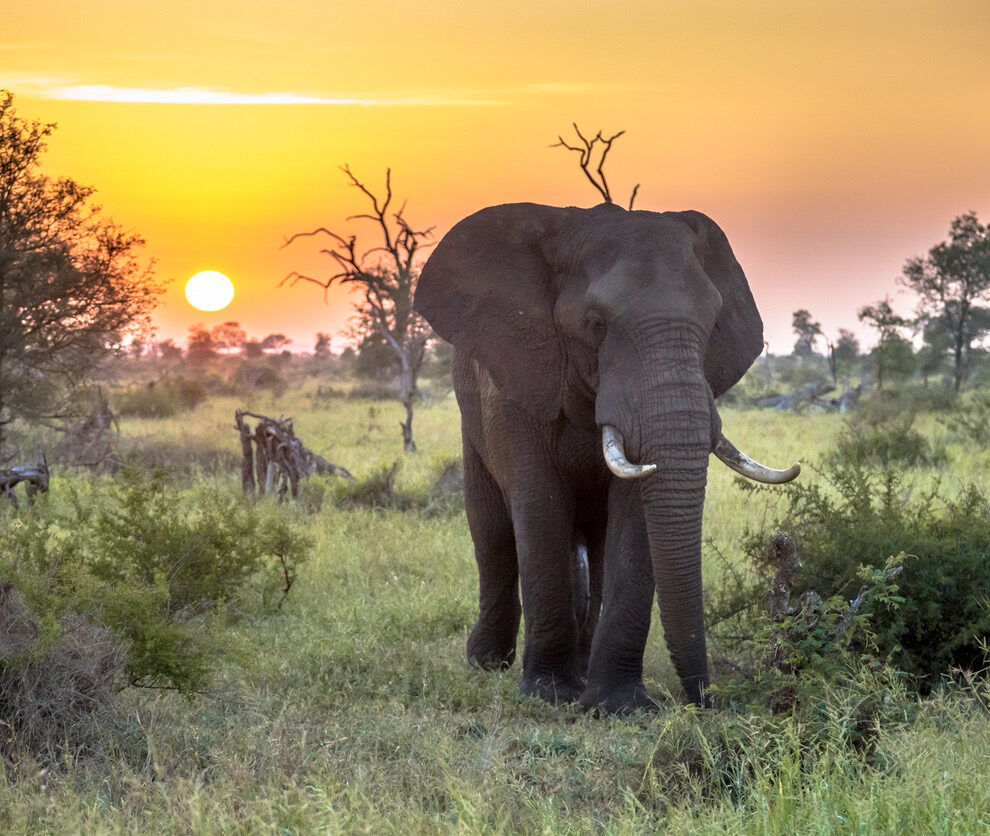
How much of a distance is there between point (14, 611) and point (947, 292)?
41610 mm

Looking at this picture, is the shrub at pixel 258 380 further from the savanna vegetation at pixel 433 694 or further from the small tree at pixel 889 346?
the savanna vegetation at pixel 433 694

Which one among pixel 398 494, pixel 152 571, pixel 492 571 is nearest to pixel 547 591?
pixel 492 571

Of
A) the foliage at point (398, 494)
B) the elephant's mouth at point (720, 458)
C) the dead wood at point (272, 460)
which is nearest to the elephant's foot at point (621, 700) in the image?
the elephant's mouth at point (720, 458)

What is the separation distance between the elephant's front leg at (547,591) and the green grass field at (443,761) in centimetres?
21

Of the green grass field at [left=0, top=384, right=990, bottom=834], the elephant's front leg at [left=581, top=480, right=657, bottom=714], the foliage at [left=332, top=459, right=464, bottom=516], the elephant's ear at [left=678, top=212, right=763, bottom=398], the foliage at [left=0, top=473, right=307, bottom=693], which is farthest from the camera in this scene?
the foliage at [left=332, top=459, right=464, bottom=516]

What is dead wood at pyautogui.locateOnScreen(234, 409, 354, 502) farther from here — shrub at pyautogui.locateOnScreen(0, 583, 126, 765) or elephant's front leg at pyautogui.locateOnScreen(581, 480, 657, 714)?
shrub at pyautogui.locateOnScreen(0, 583, 126, 765)

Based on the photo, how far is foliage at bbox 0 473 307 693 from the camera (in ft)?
18.0

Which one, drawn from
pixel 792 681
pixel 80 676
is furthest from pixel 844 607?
pixel 80 676

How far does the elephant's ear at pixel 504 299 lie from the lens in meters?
5.93

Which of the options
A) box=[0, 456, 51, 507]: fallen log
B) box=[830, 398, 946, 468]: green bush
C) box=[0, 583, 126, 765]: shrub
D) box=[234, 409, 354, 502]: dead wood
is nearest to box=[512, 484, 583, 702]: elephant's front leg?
box=[0, 583, 126, 765]: shrub

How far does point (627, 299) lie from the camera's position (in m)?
5.40

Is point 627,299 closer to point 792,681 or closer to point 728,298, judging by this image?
point 728,298

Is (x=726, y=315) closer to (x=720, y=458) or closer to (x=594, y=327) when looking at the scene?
(x=594, y=327)

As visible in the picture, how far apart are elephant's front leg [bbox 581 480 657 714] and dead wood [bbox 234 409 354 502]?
25.3 feet
